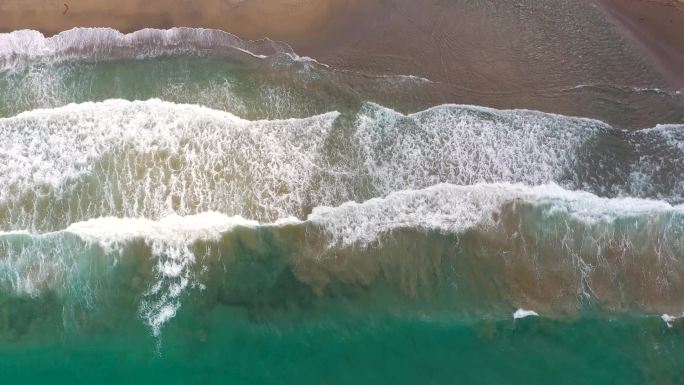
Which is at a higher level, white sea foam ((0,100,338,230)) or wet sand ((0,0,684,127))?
wet sand ((0,0,684,127))

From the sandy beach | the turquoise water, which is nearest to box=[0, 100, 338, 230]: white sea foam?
the sandy beach

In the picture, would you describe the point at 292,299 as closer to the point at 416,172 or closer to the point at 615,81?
the point at 416,172

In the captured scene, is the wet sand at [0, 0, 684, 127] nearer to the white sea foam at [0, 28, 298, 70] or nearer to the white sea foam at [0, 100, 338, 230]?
the white sea foam at [0, 28, 298, 70]

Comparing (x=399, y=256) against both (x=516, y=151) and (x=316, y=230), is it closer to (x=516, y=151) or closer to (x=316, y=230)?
(x=316, y=230)

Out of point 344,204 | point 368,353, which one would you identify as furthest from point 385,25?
point 368,353

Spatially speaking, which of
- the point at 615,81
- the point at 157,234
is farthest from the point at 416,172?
the point at 157,234
